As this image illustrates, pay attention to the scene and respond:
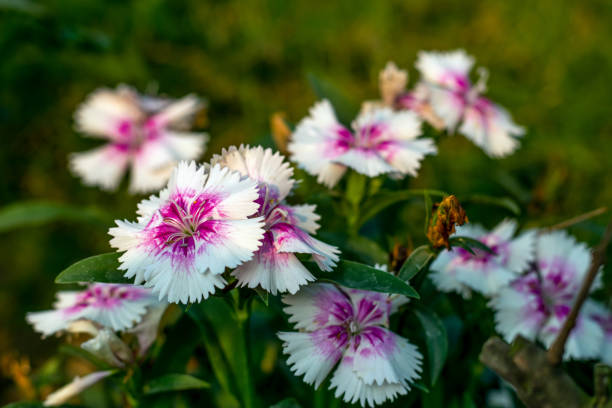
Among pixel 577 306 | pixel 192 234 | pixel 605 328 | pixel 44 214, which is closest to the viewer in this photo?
pixel 577 306

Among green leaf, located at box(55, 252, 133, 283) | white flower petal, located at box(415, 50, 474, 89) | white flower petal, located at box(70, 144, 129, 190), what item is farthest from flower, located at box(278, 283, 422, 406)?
white flower petal, located at box(70, 144, 129, 190)

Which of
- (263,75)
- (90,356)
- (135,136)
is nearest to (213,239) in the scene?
(90,356)

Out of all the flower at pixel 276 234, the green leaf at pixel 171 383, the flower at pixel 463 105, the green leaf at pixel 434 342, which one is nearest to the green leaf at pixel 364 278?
the flower at pixel 276 234

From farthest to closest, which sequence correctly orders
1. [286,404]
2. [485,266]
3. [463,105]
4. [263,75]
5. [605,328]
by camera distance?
[263,75]
[463,105]
[605,328]
[485,266]
[286,404]

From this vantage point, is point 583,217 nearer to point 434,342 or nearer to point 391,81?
point 434,342

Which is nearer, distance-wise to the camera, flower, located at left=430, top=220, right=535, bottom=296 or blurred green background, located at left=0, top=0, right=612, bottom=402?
flower, located at left=430, top=220, right=535, bottom=296

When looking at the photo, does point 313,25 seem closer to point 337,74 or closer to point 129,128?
point 337,74

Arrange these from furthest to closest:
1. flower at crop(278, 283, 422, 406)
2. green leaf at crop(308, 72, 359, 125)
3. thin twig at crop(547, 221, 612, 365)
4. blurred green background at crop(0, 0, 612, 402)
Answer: blurred green background at crop(0, 0, 612, 402) → green leaf at crop(308, 72, 359, 125) → flower at crop(278, 283, 422, 406) → thin twig at crop(547, 221, 612, 365)

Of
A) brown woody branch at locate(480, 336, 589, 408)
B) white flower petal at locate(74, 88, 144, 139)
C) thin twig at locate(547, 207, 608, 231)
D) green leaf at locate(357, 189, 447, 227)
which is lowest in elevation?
brown woody branch at locate(480, 336, 589, 408)

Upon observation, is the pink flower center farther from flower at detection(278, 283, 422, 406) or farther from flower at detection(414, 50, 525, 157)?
flower at detection(414, 50, 525, 157)
